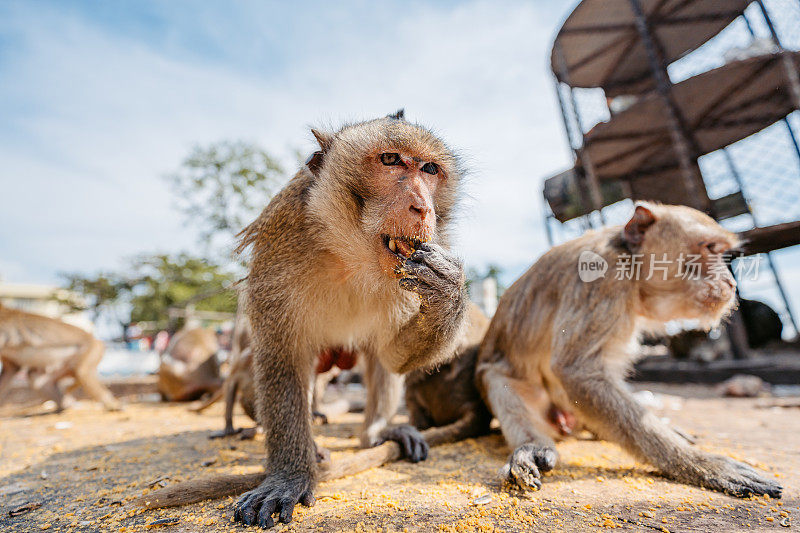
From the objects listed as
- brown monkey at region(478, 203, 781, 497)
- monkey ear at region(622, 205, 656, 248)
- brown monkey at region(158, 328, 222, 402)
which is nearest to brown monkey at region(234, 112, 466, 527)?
brown monkey at region(478, 203, 781, 497)

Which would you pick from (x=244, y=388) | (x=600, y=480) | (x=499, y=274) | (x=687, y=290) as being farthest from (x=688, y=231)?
(x=499, y=274)

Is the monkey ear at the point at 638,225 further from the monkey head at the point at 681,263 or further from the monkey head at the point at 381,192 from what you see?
Answer: the monkey head at the point at 381,192

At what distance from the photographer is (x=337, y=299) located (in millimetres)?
2350

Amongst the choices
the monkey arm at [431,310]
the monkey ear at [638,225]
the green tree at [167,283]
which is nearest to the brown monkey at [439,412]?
the monkey arm at [431,310]

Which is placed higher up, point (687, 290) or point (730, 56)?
point (730, 56)

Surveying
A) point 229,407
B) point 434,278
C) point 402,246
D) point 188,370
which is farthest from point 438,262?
point 188,370

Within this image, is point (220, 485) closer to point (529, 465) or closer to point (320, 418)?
point (529, 465)

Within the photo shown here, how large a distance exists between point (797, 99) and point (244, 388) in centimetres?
817

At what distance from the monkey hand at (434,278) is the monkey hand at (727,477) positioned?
1.35 meters

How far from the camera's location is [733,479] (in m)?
1.94

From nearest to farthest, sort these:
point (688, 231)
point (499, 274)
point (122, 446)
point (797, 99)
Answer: point (688, 231) < point (122, 446) < point (797, 99) < point (499, 274)

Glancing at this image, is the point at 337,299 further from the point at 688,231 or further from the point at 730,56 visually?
the point at 730,56

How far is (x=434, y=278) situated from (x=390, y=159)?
0.66m

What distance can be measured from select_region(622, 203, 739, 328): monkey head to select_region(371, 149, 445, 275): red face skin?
155 cm
